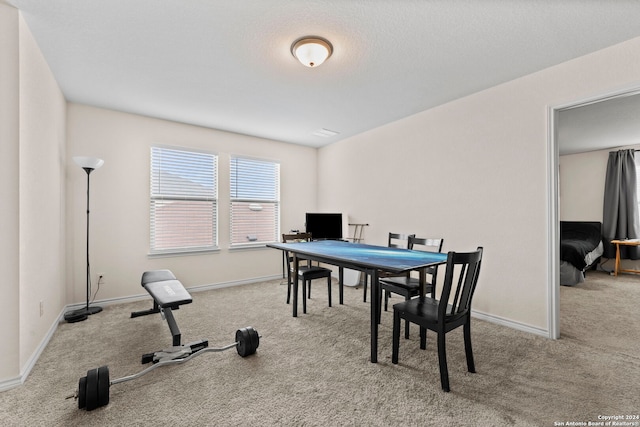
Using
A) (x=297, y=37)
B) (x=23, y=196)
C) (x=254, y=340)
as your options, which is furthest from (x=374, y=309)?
→ (x=23, y=196)

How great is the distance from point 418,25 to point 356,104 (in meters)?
1.53

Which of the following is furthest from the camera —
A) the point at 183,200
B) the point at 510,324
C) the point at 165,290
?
the point at 183,200

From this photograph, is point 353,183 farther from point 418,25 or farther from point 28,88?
point 28,88

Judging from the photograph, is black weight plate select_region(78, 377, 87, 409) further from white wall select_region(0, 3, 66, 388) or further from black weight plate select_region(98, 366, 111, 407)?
white wall select_region(0, 3, 66, 388)

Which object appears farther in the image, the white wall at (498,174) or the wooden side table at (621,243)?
the wooden side table at (621,243)

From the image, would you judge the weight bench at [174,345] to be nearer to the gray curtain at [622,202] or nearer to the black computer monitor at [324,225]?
the black computer monitor at [324,225]

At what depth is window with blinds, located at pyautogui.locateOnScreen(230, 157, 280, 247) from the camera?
479cm

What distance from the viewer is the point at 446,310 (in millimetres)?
1960

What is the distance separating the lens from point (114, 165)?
12.3 feet

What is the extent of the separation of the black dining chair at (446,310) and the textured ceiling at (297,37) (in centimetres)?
171

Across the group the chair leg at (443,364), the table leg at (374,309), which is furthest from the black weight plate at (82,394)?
the chair leg at (443,364)

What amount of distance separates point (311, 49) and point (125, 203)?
3260 mm

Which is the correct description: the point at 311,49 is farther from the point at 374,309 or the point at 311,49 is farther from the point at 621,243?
the point at 621,243

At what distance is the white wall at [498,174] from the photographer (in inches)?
103
